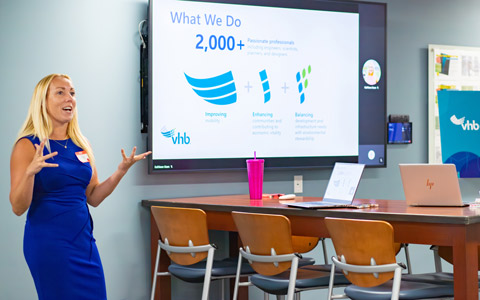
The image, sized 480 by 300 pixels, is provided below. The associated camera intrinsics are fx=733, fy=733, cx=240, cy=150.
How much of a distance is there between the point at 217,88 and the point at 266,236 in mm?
1552

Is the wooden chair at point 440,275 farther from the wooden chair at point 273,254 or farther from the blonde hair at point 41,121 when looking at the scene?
the blonde hair at point 41,121

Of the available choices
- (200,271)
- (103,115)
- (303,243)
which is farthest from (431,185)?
(103,115)

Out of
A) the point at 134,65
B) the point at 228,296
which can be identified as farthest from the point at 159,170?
the point at 228,296

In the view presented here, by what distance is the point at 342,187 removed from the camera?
13.0 feet

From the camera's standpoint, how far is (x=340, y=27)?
17.6 ft

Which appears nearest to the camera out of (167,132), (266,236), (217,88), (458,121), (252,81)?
(458,121)

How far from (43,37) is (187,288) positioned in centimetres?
193

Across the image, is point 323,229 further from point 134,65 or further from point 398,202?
point 134,65

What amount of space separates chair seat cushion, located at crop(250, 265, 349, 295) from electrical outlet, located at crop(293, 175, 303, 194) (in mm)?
1489

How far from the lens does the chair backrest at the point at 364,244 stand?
3.22 meters

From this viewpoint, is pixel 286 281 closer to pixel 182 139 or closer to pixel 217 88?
pixel 182 139

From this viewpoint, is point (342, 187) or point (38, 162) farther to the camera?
point (342, 187)

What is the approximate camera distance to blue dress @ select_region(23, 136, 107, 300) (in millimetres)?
3264

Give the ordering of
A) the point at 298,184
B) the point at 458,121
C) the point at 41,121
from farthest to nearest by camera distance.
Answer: the point at 298,184 < the point at 458,121 < the point at 41,121
